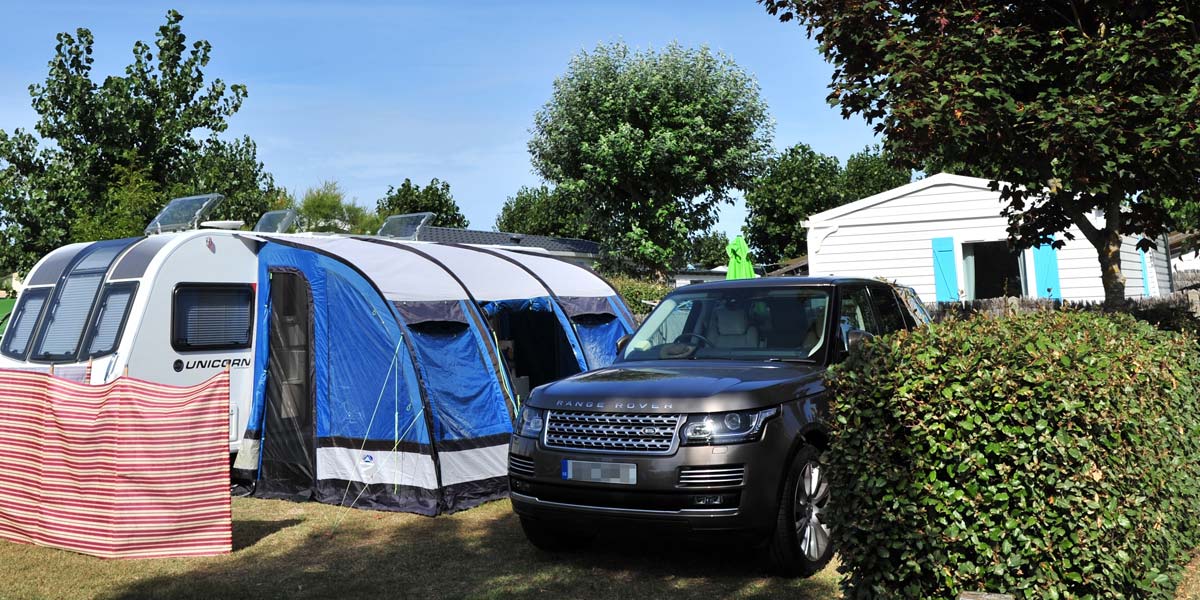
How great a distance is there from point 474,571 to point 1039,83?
576 cm

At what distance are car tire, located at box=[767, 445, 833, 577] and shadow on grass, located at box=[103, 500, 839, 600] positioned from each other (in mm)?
131

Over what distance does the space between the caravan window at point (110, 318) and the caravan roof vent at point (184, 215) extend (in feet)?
5.09

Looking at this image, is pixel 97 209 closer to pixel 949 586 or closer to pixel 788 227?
pixel 949 586

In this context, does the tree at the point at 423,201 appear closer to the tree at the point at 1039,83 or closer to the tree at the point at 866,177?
the tree at the point at 866,177

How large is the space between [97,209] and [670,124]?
1568 centimetres

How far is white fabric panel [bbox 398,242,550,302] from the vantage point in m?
9.95

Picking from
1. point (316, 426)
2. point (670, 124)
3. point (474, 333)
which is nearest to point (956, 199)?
point (670, 124)

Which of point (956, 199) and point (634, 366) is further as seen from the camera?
point (956, 199)

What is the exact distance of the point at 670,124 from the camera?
2819 centimetres

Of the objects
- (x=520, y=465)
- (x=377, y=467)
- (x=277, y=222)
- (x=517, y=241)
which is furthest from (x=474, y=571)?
(x=517, y=241)

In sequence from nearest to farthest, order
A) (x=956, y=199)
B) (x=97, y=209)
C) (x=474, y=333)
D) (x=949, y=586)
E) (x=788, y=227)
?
1. (x=949, y=586)
2. (x=474, y=333)
3. (x=956, y=199)
4. (x=97, y=209)
5. (x=788, y=227)

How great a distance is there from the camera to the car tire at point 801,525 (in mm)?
5914

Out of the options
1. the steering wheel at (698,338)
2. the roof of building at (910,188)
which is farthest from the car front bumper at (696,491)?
the roof of building at (910,188)

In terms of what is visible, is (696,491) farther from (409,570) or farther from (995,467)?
(409,570)
